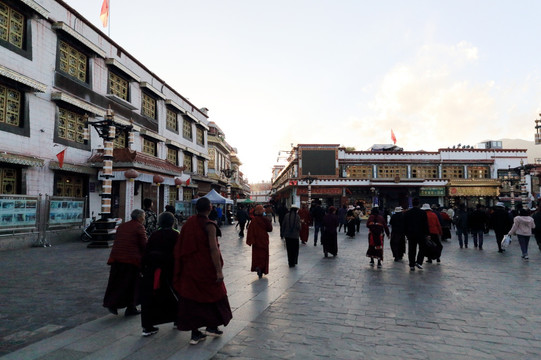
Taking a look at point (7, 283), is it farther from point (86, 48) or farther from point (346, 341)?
point (86, 48)

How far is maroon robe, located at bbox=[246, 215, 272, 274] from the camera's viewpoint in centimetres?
769

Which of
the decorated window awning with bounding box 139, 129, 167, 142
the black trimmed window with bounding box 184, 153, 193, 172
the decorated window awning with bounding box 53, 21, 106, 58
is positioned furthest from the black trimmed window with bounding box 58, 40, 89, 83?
the black trimmed window with bounding box 184, 153, 193, 172

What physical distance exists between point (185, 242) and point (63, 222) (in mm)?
12316

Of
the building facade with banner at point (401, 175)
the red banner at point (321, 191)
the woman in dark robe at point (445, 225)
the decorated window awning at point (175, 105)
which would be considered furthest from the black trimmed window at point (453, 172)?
the decorated window awning at point (175, 105)

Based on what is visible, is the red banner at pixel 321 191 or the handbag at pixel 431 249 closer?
the handbag at pixel 431 249

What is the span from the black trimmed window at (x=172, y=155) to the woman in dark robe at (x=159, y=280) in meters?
23.9

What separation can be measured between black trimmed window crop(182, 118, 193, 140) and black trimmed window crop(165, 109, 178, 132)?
1522 millimetres

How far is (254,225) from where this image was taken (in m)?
7.99

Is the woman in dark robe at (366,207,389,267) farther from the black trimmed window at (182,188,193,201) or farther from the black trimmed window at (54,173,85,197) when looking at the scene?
the black trimmed window at (182,188,193,201)

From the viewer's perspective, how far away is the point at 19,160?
13008 millimetres

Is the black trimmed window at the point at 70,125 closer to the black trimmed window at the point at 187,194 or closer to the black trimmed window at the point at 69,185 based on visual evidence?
the black trimmed window at the point at 69,185

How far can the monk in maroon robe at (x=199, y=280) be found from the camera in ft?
13.0

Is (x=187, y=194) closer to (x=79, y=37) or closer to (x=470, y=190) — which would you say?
(x=79, y=37)

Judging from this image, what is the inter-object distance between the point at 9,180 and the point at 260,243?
11646 mm
